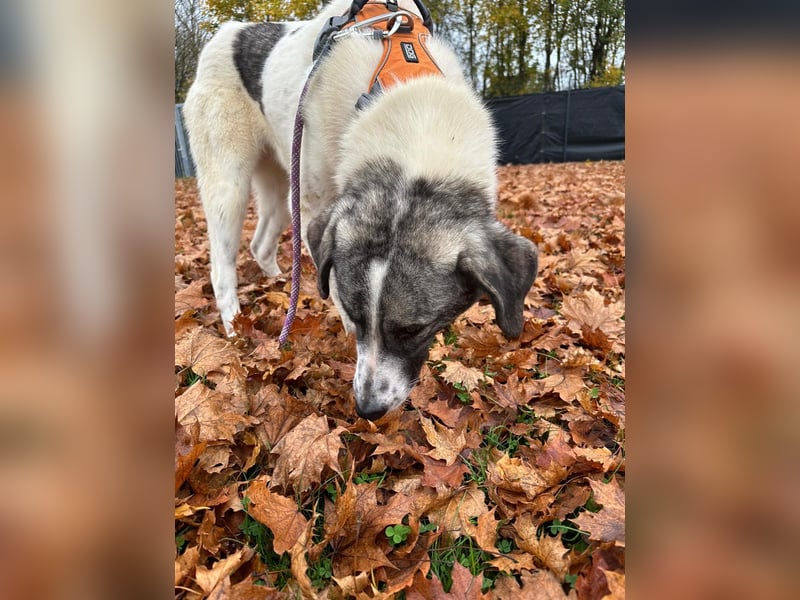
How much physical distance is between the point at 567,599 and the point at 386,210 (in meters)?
1.71

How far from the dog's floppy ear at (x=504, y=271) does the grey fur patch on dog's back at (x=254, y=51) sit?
243 centimetres

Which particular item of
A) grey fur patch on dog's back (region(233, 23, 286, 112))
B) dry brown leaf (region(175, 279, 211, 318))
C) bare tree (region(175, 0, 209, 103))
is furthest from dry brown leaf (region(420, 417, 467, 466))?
grey fur patch on dog's back (region(233, 23, 286, 112))

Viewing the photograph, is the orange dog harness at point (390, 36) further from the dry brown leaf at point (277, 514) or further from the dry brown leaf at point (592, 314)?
the dry brown leaf at point (277, 514)

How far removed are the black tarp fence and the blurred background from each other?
18855mm

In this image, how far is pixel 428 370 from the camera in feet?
9.09

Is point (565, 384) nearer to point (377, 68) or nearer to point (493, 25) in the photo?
point (377, 68)

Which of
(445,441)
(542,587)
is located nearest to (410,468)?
(445,441)

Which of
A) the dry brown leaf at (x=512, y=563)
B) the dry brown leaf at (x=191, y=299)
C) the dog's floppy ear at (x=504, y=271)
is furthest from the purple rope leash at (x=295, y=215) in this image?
the dry brown leaf at (x=512, y=563)

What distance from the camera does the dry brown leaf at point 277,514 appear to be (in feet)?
5.31

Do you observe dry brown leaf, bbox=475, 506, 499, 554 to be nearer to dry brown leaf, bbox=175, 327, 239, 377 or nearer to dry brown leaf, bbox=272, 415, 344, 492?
dry brown leaf, bbox=272, 415, 344, 492

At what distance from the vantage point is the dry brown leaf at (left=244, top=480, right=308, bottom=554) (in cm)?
162
